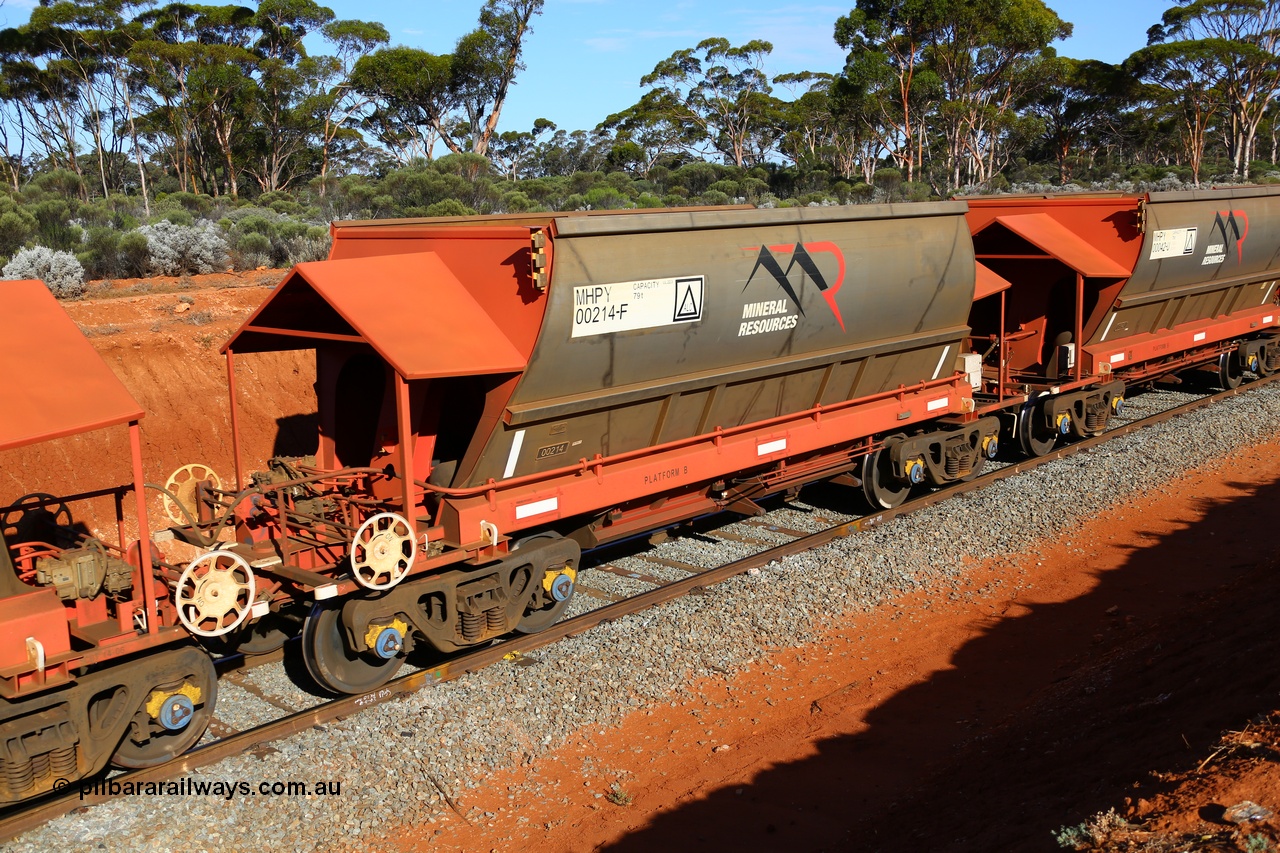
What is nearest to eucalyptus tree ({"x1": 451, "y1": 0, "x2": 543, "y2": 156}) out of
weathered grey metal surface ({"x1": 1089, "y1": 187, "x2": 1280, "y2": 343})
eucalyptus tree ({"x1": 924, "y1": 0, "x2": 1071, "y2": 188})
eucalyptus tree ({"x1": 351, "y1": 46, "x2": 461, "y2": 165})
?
eucalyptus tree ({"x1": 351, "y1": 46, "x2": 461, "y2": 165})

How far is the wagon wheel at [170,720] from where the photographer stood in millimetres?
6789

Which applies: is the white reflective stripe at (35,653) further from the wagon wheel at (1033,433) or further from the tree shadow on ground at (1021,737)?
the wagon wheel at (1033,433)

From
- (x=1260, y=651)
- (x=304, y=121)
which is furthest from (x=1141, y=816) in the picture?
(x=304, y=121)

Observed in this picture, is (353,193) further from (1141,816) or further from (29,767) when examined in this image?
(1141,816)

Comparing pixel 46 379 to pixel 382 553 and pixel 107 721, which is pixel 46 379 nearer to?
pixel 107 721

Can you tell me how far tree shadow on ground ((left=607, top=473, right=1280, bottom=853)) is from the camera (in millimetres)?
5516

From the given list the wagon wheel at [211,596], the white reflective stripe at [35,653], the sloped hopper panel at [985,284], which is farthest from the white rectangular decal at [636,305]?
the sloped hopper panel at [985,284]

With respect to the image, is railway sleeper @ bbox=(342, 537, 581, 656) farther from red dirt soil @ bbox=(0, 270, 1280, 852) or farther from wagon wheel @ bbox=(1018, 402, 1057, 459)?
wagon wheel @ bbox=(1018, 402, 1057, 459)

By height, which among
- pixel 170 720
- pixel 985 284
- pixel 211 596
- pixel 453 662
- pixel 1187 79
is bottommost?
pixel 453 662

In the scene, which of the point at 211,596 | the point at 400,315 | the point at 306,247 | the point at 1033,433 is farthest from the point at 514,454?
the point at 306,247

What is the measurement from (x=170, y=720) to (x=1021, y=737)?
17.4 feet

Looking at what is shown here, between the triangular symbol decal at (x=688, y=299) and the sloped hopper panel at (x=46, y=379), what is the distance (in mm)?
4310

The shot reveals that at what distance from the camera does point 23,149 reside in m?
47.6

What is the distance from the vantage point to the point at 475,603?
8359 millimetres
